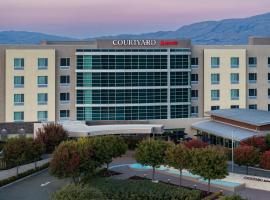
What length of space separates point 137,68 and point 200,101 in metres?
11.0

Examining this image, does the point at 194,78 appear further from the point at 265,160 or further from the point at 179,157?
the point at 179,157

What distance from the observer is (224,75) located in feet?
270

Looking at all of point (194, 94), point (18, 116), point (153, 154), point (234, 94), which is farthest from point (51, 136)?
point (234, 94)

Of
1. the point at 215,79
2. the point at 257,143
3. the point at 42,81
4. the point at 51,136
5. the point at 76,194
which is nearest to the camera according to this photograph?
the point at 76,194

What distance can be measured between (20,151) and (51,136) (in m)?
10.2

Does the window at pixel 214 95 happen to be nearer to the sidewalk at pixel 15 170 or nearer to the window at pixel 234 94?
the window at pixel 234 94

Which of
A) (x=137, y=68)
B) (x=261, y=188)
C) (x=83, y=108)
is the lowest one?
(x=261, y=188)

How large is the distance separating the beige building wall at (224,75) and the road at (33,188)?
3845cm

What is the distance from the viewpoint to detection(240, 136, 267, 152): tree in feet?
173

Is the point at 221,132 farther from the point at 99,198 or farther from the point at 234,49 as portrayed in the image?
the point at 99,198

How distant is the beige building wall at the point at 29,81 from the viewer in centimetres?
7706

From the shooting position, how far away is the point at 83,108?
78875mm

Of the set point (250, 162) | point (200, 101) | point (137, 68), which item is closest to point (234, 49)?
point (200, 101)

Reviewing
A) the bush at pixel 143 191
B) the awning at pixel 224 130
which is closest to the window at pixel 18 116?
the awning at pixel 224 130
